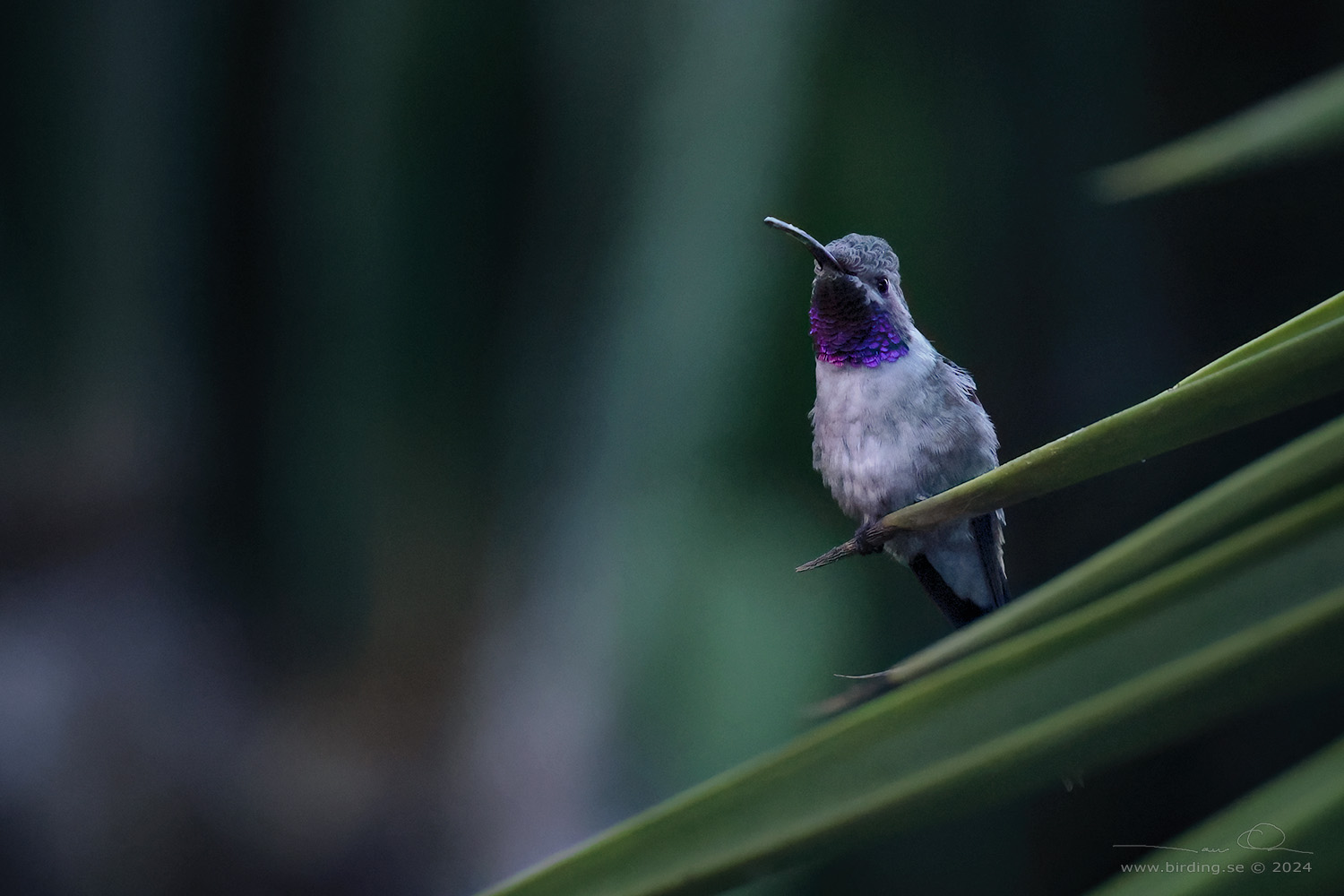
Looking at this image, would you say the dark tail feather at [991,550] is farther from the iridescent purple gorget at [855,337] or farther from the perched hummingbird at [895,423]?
the iridescent purple gorget at [855,337]

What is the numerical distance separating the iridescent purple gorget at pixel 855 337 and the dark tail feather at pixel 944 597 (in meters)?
0.15

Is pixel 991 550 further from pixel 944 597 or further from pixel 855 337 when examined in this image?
pixel 855 337

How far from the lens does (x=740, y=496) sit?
5.57 feet

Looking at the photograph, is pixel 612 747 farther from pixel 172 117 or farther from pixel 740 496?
pixel 172 117

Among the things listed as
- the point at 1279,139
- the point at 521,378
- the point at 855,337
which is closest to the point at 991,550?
the point at 855,337

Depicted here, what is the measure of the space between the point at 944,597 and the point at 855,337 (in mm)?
194

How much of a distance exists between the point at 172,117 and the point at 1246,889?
2.14m

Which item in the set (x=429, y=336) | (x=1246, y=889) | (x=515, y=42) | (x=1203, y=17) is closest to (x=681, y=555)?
(x=429, y=336)

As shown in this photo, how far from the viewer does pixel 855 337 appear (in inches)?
22.6

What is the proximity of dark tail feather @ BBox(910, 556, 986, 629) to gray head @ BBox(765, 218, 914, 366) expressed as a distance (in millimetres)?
153
